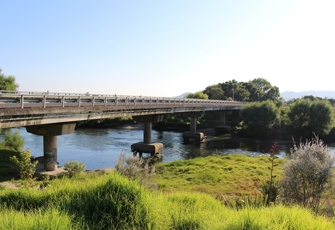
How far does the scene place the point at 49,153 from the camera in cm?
2258

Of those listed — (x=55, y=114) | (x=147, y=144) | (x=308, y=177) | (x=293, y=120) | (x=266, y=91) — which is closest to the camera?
(x=308, y=177)

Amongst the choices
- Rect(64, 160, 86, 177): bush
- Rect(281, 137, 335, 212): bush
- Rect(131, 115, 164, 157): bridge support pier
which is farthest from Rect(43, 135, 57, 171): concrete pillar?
Rect(281, 137, 335, 212): bush

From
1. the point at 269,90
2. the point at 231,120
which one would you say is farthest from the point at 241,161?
the point at 269,90

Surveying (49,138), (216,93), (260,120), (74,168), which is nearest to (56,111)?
(49,138)

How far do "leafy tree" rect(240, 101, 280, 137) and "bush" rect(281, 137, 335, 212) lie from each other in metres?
53.4

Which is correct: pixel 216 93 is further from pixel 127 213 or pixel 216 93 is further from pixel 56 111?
pixel 127 213

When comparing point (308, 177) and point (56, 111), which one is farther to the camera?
point (56, 111)

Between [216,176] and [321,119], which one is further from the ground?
[321,119]

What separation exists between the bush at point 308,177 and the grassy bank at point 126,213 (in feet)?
11.7

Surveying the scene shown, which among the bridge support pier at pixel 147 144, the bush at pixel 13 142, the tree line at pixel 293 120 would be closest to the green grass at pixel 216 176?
the bridge support pier at pixel 147 144

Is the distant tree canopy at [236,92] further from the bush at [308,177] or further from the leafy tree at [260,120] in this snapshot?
the bush at [308,177]

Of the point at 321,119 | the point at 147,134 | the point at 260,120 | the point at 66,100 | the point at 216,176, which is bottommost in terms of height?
the point at 216,176

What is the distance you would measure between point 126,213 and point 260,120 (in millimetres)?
59517

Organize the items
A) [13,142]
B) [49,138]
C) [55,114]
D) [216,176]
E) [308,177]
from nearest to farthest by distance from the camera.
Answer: [308,177]
[216,176]
[55,114]
[49,138]
[13,142]
